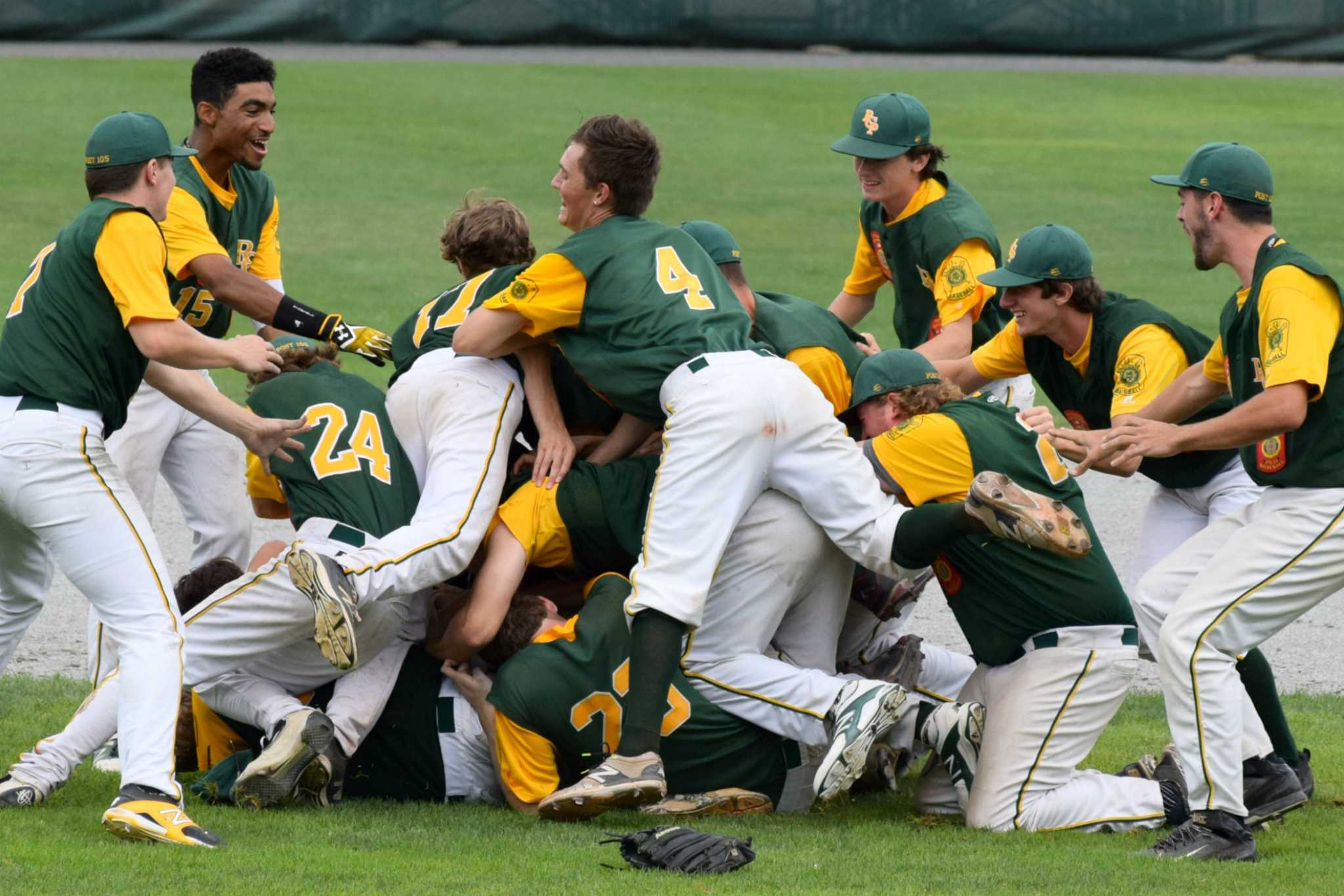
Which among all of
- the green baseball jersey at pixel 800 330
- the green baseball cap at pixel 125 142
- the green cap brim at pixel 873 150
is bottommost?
the green baseball jersey at pixel 800 330

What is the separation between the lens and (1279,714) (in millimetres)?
6102

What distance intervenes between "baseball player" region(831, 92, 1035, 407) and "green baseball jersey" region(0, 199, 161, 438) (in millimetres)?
3393

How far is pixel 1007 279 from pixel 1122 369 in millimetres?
531

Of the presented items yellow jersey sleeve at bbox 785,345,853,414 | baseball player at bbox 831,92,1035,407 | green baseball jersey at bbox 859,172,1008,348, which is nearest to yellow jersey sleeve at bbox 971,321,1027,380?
baseball player at bbox 831,92,1035,407

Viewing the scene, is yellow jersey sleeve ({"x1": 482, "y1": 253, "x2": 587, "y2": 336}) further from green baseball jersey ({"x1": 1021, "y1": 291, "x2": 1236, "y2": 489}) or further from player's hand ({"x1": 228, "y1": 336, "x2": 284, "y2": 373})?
green baseball jersey ({"x1": 1021, "y1": 291, "x2": 1236, "y2": 489})

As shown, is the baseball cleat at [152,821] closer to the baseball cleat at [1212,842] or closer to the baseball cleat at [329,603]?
the baseball cleat at [329,603]

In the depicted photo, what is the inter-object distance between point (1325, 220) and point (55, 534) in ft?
56.4

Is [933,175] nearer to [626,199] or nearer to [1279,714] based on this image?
[626,199]

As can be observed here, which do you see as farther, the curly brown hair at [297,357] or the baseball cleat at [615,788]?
the curly brown hair at [297,357]

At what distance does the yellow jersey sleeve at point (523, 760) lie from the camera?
225 inches

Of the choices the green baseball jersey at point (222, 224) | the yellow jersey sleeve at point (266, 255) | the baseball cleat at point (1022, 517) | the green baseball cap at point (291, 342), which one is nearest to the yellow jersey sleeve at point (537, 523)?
the green baseball cap at point (291, 342)

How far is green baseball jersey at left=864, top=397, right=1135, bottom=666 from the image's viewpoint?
578cm

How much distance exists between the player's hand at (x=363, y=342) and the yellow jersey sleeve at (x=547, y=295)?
0.81m

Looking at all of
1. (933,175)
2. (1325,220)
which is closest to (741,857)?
(933,175)
